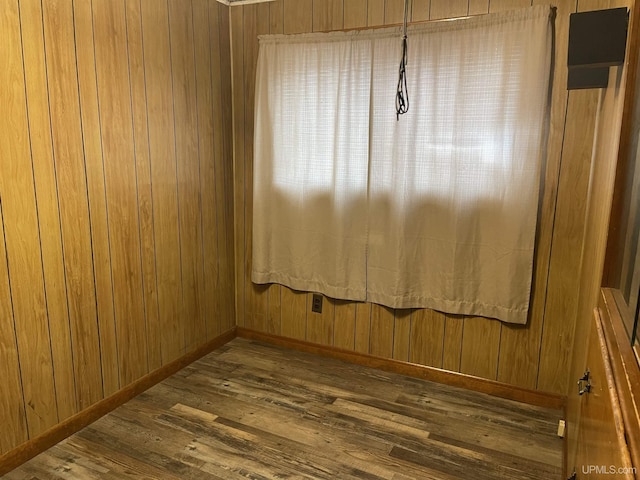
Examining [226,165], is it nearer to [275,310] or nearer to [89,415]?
[275,310]

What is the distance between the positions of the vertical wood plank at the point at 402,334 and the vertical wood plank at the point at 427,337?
25mm

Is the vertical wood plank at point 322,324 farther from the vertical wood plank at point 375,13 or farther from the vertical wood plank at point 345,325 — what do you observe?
the vertical wood plank at point 375,13

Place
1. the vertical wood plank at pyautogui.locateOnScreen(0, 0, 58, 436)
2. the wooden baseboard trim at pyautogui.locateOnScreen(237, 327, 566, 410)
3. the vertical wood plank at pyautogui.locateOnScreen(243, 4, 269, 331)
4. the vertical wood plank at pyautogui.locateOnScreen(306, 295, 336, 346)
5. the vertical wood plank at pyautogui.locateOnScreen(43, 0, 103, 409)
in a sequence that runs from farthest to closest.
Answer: the vertical wood plank at pyautogui.locateOnScreen(306, 295, 336, 346), the vertical wood plank at pyautogui.locateOnScreen(243, 4, 269, 331), the wooden baseboard trim at pyautogui.locateOnScreen(237, 327, 566, 410), the vertical wood plank at pyautogui.locateOnScreen(43, 0, 103, 409), the vertical wood plank at pyautogui.locateOnScreen(0, 0, 58, 436)

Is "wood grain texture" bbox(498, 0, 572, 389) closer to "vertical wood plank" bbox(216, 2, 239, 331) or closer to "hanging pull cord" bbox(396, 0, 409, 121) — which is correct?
"hanging pull cord" bbox(396, 0, 409, 121)

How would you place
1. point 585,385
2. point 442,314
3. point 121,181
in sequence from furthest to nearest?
point 442,314 < point 121,181 < point 585,385

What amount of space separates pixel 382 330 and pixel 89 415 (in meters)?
1.72

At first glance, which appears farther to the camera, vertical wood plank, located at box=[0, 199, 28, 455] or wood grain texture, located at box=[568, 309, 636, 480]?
vertical wood plank, located at box=[0, 199, 28, 455]

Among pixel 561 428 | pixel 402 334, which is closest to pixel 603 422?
pixel 561 428

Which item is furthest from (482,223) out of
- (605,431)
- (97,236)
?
(97,236)

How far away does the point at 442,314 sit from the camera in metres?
2.86

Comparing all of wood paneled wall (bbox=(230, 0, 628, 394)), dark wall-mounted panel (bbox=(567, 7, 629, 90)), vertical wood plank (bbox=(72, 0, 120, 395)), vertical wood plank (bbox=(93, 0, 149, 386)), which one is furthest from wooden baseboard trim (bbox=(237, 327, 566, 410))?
dark wall-mounted panel (bbox=(567, 7, 629, 90))

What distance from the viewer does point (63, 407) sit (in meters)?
2.31

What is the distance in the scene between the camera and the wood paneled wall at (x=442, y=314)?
2.42 m

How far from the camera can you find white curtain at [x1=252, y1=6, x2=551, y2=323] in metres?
2.45
